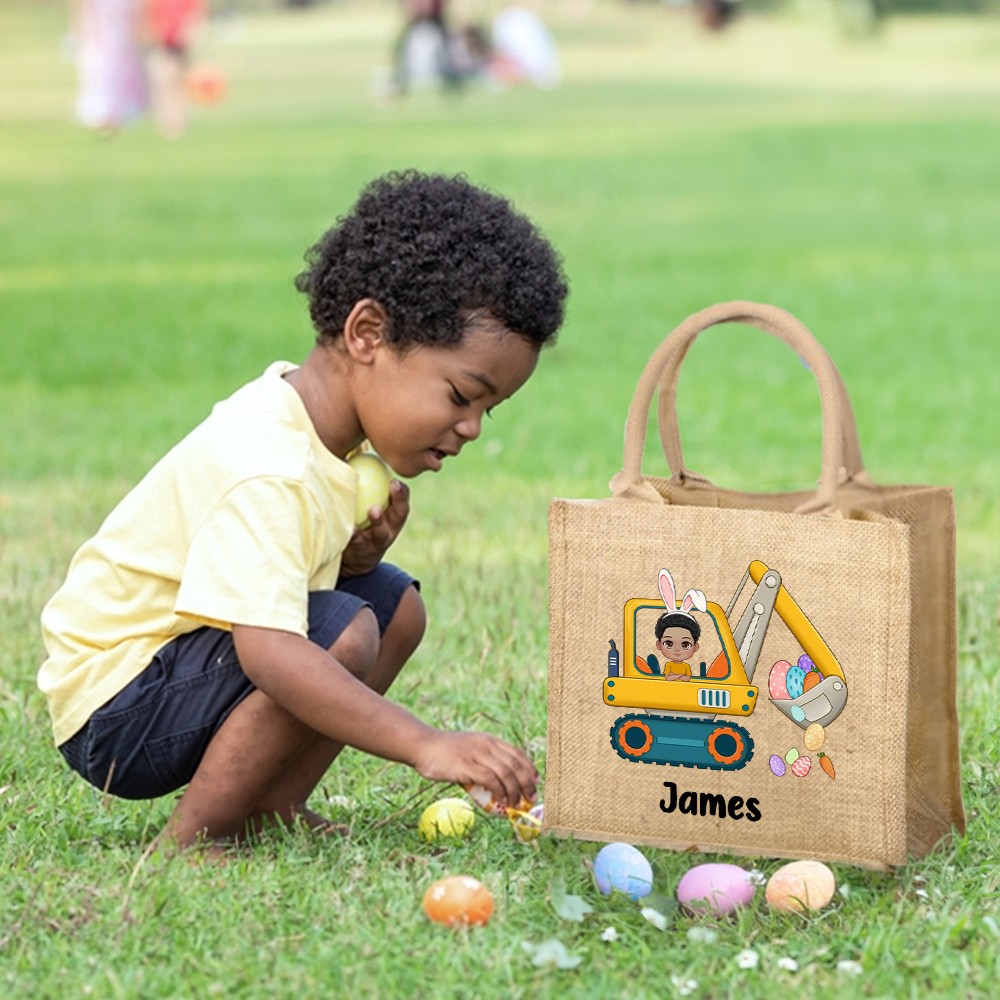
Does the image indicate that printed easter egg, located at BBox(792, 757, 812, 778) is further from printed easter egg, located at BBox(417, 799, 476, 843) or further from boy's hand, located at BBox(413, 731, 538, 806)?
printed easter egg, located at BBox(417, 799, 476, 843)

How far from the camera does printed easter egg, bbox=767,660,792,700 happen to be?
9.24ft

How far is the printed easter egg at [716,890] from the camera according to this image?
8.97 feet

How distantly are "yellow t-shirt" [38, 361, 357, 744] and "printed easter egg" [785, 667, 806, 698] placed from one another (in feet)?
2.42

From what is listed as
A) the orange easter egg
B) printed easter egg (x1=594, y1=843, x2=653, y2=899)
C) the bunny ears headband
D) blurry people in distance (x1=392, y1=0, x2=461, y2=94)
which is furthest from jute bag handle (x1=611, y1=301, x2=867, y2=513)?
blurry people in distance (x1=392, y1=0, x2=461, y2=94)

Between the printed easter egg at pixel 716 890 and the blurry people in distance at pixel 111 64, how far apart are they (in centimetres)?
1908

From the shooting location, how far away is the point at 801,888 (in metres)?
2.72

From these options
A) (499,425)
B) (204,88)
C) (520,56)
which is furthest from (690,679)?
(520,56)

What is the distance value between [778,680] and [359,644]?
2.14 feet

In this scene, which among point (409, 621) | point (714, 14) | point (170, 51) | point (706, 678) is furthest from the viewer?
point (714, 14)

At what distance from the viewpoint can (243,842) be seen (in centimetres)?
306

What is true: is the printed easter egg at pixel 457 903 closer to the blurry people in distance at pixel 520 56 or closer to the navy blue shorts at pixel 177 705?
the navy blue shorts at pixel 177 705

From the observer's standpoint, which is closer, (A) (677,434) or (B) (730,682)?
(B) (730,682)

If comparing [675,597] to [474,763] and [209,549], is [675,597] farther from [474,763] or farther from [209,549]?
[209,549]

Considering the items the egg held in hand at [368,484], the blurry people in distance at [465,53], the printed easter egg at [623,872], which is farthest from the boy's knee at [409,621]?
the blurry people in distance at [465,53]
